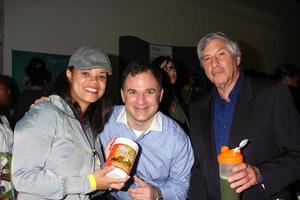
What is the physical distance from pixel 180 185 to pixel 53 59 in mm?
3030

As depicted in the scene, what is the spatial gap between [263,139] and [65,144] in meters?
0.95

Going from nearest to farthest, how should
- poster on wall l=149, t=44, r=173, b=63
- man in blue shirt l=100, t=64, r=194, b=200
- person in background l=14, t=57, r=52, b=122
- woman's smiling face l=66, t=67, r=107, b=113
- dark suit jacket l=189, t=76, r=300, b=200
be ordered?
dark suit jacket l=189, t=76, r=300, b=200
woman's smiling face l=66, t=67, r=107, b=113
man in blue shirt l=100, t=64, r=194, b=200
person in background l=14, t=57, r=52, b=122
poster on wall l=149, t=44, r=173, b=63

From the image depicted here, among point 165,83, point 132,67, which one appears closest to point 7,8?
point 165,83

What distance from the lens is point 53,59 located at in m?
4.21

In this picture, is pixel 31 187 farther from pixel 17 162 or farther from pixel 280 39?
pixel 280 39

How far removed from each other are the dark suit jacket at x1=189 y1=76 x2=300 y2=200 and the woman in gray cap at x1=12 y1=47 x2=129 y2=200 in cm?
56

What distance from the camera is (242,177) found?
1.26 m

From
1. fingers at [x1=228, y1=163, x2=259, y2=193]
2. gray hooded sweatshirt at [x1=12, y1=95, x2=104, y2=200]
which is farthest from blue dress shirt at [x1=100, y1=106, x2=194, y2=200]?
fingers at [x1=228, y1=163, x2=259, y2=193]

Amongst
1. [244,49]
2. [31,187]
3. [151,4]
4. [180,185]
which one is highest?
[151,4]

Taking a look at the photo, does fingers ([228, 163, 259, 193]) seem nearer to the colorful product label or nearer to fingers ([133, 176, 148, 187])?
the colorful product label

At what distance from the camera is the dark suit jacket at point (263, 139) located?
150 cm

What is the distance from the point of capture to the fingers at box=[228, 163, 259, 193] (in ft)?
4.03

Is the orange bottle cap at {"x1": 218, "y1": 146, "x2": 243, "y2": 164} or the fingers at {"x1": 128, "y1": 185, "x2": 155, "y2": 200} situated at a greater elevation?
the orange bottle cap at {"x1": 218, "y1": 146, "x2": 243, "y2": 164}

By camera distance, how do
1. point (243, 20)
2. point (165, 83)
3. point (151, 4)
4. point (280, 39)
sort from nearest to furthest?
point (165, 83) < point (151, 4) < point (243, 20) < point (280, 39)
